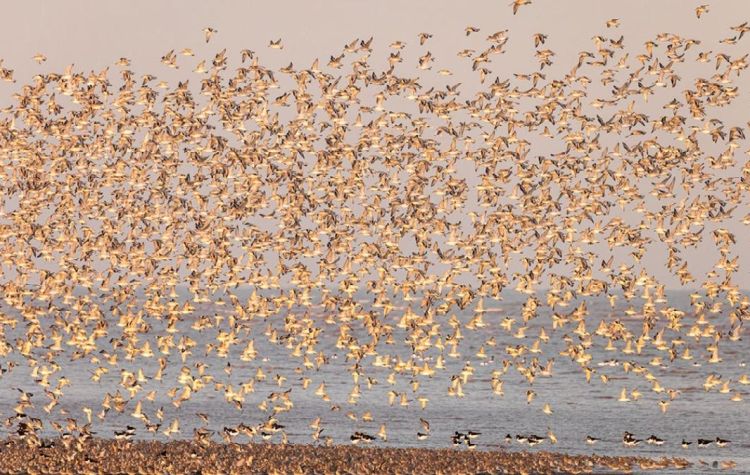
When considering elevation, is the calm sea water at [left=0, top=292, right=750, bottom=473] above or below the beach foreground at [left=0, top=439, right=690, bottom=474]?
above

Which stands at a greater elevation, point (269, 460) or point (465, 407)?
point (465, 407)

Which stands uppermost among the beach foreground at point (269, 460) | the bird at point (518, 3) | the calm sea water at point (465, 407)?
the bird at point (518, 3)

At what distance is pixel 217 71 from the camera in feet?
151

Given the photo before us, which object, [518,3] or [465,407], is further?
[465,407]

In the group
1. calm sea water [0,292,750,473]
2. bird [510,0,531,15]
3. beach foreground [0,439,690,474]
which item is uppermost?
bird [510,0,531,15]

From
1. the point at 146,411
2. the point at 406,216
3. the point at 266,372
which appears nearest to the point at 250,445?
the point at 406,216

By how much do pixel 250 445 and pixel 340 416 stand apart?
16147mm

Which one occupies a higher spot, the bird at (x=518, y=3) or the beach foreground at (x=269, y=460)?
the bird at (x=518, y=3)

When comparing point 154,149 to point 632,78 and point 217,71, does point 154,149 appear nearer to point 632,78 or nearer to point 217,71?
point 217,71

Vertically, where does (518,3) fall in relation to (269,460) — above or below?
above

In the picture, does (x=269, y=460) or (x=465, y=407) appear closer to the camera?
(x=269, y=460)

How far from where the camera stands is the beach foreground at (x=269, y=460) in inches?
1359

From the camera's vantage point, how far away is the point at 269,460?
118 feet

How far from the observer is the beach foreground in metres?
34.5
